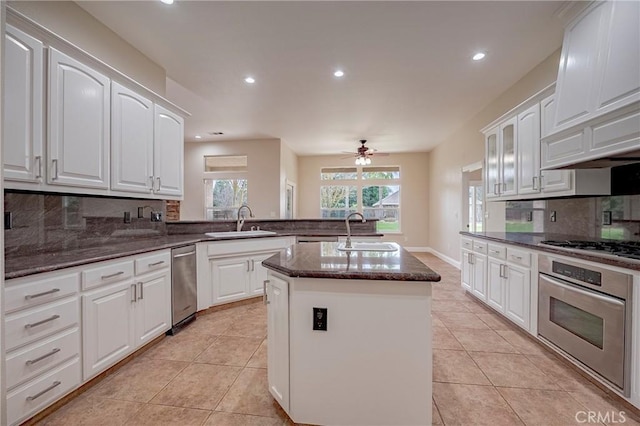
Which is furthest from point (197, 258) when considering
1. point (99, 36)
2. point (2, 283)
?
point (99, 36)

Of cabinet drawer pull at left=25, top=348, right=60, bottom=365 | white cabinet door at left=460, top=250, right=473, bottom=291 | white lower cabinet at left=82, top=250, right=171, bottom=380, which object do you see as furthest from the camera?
white cabinet door at left=460, top=250, right=473, bottom=291

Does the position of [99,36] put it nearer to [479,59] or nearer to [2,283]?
[2,283]

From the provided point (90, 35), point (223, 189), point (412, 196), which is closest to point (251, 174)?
point (223, 189)

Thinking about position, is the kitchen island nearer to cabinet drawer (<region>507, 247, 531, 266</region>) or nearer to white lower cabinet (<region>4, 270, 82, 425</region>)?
white lower cabinet (<region>4, 270, 82, 425</region>)

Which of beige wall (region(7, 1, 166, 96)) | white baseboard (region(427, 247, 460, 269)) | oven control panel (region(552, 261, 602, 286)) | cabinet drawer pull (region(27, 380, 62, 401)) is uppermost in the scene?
beige wall (region(7, 1, 166, 96))

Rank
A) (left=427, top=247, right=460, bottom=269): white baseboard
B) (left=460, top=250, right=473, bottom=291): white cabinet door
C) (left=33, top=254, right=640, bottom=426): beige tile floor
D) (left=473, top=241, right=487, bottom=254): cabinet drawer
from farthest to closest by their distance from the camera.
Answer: (left=427, top=247, right=460, bottom=269): white baseboard → (left=460, top=250, right=473, bottom=291): white cabinet door → (left=473, top=241, right=487, bottom=254): cabinet drawer → (left=33, top=254, right=640, bottom=426): beige tile floor

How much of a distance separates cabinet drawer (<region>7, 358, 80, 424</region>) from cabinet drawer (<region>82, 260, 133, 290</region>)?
469 millimetres

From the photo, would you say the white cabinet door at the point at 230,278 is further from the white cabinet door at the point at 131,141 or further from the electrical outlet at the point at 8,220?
the electrical outlet at the point at 8,220

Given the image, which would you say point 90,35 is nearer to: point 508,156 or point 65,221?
point 65,221

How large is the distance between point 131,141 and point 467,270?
4.18 meters

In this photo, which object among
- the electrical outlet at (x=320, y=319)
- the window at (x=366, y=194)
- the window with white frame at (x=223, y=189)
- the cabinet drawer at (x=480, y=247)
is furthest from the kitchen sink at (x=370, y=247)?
the window at (x=366, y=194)

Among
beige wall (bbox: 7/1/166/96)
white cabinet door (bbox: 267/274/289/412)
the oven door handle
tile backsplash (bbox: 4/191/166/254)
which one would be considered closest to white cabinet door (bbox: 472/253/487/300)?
the oven door handle

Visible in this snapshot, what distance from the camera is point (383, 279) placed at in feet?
4.47

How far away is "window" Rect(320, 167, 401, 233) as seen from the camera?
8.17 metres
